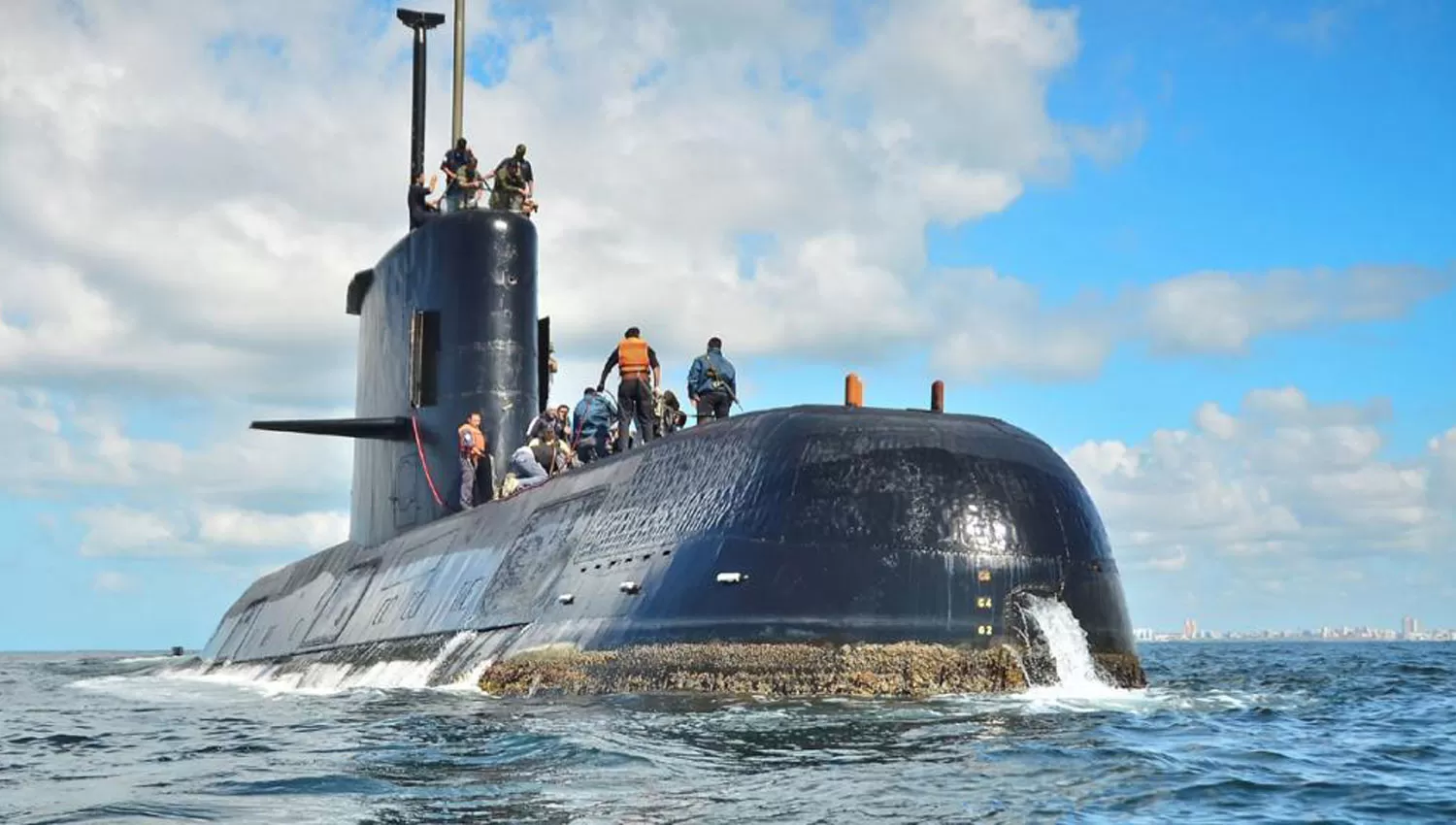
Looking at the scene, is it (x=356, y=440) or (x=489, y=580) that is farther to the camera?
(x=356, y=440)

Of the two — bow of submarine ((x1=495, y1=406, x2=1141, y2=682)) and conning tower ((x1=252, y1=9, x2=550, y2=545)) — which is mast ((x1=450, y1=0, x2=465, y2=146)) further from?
bow of submarine ((x1=495, y1=406, x2=1141, y2=682))

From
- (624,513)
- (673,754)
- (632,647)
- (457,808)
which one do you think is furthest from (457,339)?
(457,808)

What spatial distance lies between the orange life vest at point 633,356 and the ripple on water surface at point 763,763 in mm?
5049

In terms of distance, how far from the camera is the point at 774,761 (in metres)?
8.29

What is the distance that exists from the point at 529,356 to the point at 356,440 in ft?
15.5

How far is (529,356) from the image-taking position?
19531 millimetres

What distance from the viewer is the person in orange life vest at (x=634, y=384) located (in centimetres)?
1689

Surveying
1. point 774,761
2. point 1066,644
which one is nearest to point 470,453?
point 1066,644

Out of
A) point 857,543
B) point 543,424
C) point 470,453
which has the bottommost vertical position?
point 857,543

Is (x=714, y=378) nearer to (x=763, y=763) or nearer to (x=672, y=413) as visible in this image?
(x=672, y=413)

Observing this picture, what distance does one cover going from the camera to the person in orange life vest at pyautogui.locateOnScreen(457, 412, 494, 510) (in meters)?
18.8

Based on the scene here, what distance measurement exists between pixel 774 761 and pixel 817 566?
3.66 metres

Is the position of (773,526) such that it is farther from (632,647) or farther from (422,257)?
(422,257)

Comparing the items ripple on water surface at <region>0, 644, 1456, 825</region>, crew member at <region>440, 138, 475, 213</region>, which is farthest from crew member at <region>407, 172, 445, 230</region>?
ripple on water surface at <region>0, 644, 1456, 825</region>
